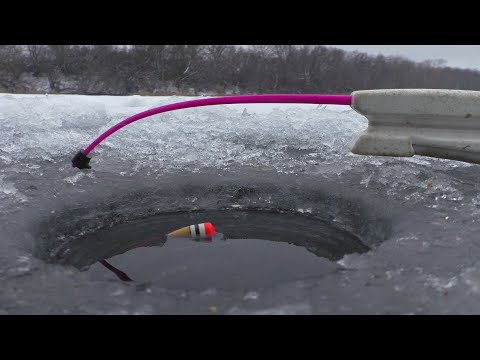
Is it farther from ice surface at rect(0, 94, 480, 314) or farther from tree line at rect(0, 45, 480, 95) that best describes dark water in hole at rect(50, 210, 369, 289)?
tree line at rect(0, 45, 480, 95)

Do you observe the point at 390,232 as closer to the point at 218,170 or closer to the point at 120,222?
the point at 218,170

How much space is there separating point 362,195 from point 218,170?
1097mm

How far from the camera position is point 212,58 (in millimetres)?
7547

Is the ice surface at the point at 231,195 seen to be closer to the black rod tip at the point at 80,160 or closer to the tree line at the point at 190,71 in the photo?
the black rod tip at the point at 80,160

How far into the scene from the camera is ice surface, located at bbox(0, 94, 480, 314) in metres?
1.67

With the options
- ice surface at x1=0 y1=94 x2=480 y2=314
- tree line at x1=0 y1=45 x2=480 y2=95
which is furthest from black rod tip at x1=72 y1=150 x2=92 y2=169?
tree line at x1=0 y1=45 x2=480 y2=95

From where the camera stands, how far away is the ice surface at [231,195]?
1.67 metres

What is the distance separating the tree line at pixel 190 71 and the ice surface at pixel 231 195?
2.32 m

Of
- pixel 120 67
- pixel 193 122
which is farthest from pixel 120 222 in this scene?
pixel 120 67

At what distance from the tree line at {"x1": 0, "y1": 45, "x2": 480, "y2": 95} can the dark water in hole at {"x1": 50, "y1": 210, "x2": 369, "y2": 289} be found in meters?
4.40

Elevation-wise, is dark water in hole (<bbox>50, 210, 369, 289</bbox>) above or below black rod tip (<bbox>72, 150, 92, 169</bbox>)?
below

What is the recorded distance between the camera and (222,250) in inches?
103

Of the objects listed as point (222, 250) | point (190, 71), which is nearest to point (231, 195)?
point (222, 250)

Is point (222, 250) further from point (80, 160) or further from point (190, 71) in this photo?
point (190, 71)
